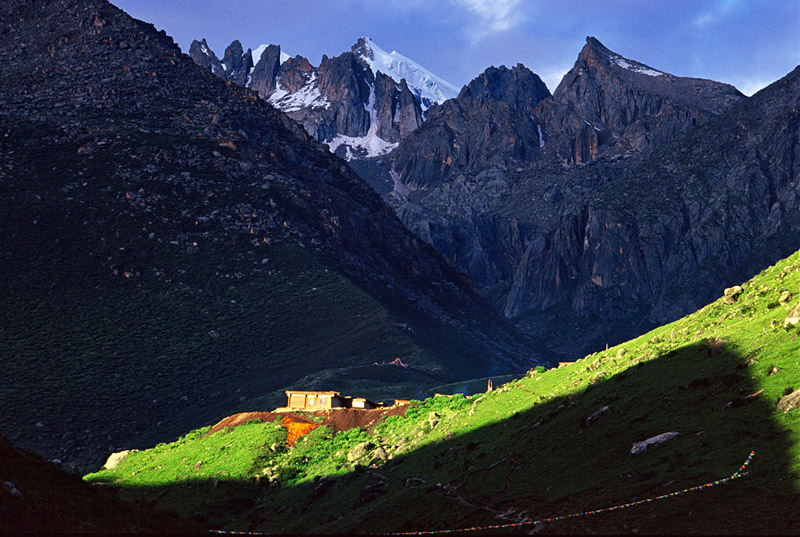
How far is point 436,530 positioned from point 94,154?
559 ft

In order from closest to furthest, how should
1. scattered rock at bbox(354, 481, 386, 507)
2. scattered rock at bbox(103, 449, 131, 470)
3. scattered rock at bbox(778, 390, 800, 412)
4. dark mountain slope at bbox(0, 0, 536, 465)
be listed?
scattered rock at bbox(778, 390, 800, 412), scattered rock at bbox(354, 481, 386, 507), scattered rock at bbox(103, 449, 131, 470), dark mountain slope at bbox(0, 0, 536, 465)

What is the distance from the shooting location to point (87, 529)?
3136cm

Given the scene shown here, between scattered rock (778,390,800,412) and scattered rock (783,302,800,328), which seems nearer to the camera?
scattered rock (778,390,800,412)

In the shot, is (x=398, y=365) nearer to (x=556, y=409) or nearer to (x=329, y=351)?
(x=329, y=351)

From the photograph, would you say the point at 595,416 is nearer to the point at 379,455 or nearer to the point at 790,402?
the point at 790,402

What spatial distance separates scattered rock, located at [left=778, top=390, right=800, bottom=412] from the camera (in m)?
38.3

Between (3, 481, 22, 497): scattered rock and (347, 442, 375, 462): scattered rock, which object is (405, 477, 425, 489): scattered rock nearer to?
(347, 442, 375, 462): scattered rock

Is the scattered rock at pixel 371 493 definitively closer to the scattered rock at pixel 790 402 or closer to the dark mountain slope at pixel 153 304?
the scattered rock at pixel 790 402

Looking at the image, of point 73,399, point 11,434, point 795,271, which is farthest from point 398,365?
point 795,271

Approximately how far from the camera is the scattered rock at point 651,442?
135ft

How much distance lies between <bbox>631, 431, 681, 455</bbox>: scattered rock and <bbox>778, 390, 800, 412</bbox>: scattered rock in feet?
17.0

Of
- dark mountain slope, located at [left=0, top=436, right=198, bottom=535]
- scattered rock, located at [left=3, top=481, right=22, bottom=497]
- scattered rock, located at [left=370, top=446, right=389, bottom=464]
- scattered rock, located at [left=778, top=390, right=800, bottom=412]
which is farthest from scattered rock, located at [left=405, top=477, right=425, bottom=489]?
scattered rock, located at [left=3, top=481, right=22, bottom=497]

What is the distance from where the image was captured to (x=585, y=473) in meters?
41.8

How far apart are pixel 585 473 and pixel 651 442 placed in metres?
3.72
